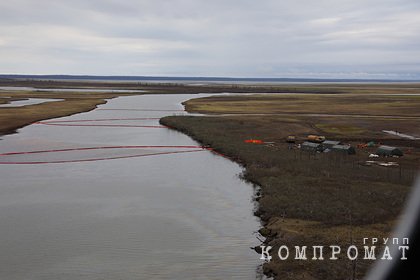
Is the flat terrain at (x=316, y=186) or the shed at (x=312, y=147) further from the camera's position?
the shed at (x=312, y=147)

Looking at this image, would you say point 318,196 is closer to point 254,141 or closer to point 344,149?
point 344,149

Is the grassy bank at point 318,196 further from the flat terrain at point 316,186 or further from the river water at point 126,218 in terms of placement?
the river water at point 126,218

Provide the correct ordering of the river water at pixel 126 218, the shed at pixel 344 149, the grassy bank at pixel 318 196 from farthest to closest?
the shed at pixel 344 149 → the river water at pixel 126 218 → the grassy bank at pixel 318 196

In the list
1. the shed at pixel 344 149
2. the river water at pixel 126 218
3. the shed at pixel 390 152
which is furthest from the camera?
the shed at pixel 344 149

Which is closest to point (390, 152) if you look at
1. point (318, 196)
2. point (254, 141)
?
point (254, 141)

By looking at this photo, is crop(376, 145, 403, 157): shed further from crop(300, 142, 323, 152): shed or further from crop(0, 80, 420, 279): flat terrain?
crop(300, 142, 323, 152): shed

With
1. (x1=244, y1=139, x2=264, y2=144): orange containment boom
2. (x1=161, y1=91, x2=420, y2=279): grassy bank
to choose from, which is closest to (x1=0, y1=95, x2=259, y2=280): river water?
(x1=161, y1=91, x2=420, y2=279): grassy bank

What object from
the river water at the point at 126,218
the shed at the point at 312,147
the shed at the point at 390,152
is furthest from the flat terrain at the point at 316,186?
the river water at the point at 126,218

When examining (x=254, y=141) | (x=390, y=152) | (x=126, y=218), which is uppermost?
(x=390, y=152)

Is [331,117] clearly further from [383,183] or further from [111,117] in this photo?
[383,183]
